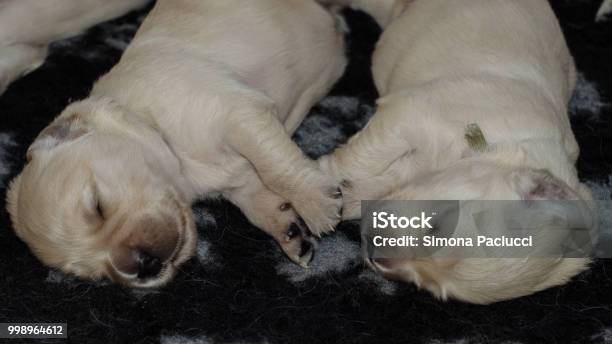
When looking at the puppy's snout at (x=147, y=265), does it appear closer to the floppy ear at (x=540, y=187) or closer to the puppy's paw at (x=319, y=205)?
the puppy's paw at (x=319, y=205)

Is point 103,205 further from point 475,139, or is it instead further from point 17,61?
point 17,61

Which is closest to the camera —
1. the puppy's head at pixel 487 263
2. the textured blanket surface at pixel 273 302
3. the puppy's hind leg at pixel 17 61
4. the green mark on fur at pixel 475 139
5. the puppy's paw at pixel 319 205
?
the puppy's head at pixel 487 263

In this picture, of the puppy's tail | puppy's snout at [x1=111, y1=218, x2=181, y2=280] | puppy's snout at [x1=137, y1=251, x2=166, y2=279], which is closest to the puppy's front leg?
puppy's snout at [x1=111, y1=218, x2=181, y2=280]

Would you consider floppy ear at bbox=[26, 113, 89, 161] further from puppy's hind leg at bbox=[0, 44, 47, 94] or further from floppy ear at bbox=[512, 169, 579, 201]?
floppy ear at bbox=[512, 169, 579, 201]

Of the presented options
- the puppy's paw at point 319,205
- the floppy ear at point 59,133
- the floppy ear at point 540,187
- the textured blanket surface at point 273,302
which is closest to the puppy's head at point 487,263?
the floppy ear at point 540,187

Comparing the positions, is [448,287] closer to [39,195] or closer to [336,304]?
[336,304]

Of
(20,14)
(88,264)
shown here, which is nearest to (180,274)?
(88,264)
